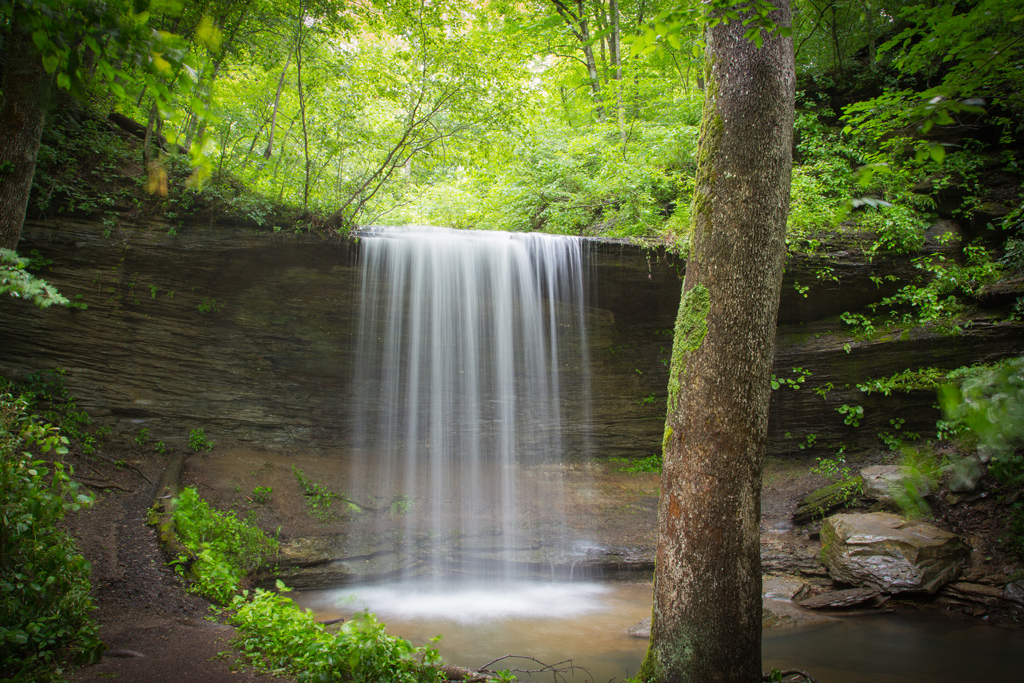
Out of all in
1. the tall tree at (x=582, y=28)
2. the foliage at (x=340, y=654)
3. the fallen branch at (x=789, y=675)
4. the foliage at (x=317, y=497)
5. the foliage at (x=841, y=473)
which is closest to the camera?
the foliage at (x=340, y=654)

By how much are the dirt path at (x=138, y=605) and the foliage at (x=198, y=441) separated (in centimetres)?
101

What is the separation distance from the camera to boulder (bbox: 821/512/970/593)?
646 cm

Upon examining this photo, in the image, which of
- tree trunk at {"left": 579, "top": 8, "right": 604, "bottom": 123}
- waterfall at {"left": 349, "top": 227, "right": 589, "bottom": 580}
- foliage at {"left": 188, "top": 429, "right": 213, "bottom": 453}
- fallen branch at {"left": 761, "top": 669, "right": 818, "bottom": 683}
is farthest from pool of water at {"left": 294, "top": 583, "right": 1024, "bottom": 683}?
tree trunk at {"left": 579, "top": 8, "right": 604, "bottom": 123}

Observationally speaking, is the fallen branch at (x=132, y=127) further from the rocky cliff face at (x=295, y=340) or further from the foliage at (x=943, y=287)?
the foliage at (x=943, y=287)

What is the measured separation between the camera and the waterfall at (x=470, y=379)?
8.82m

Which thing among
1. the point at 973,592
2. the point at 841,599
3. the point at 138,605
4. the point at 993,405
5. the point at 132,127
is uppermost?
the point at 132,127

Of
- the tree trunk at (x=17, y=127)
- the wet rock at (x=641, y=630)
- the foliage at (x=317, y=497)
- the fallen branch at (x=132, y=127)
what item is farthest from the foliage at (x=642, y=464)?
the fallen branch at (x=132, y=127)

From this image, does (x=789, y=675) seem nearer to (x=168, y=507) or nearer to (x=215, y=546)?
(x=215, y=546)

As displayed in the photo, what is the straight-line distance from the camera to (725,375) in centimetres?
354

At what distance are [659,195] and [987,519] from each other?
786cm

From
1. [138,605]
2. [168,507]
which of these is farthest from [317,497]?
[138,605]

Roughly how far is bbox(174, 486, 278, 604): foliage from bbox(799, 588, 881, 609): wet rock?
7035 millimetres

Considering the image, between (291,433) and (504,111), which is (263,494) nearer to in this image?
(291,433)

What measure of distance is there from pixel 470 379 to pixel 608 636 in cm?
500
